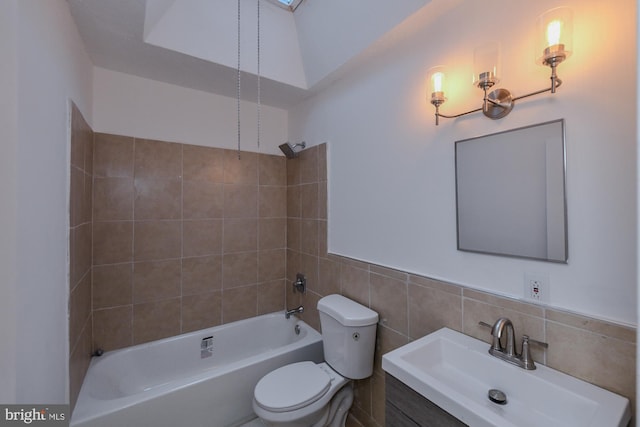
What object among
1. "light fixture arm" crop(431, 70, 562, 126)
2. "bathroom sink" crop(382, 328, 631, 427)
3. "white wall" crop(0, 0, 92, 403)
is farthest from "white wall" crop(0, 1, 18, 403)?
"light fixture arm" crop(431, 70, 562, 126)

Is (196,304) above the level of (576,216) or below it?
below

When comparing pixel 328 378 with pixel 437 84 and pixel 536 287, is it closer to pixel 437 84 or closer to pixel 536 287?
pixel 536 287

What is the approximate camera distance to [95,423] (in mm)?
1322

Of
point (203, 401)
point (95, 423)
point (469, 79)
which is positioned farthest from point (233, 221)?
point (469, 79)

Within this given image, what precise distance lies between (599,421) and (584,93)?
1.02 metres

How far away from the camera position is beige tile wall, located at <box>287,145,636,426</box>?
0.87m

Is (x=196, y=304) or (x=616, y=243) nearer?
(x=616, y=243)

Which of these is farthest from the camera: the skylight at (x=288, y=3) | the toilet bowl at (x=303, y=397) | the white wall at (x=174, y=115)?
the white wall at (x=174, y=115)

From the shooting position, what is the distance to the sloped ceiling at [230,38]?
1411 millimetres

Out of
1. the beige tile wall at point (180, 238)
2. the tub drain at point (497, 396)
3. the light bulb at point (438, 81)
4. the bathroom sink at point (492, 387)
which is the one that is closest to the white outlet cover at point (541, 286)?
the bathroom sink at point (492, 387)

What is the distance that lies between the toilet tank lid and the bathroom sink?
0.44 meters

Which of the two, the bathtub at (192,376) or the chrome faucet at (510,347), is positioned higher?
the chrome faucet at (510,347)

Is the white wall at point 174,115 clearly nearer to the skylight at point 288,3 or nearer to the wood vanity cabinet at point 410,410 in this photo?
the skylight at point 288,3

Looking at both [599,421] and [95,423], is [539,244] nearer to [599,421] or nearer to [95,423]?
[599,421]
